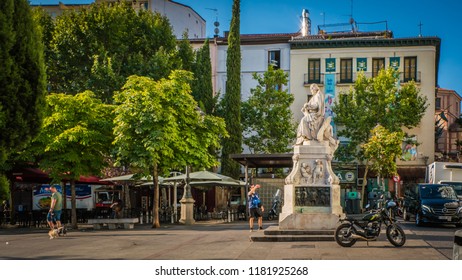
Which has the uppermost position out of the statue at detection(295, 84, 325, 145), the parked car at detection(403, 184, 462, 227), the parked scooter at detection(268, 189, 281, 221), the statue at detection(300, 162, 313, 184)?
the statue at detection(295, 84, 325, 145)

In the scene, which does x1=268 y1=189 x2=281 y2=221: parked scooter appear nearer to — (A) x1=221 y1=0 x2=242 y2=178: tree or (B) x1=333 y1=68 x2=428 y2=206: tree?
(B) x1=333 y1=68 x2=428 y2=206: tree

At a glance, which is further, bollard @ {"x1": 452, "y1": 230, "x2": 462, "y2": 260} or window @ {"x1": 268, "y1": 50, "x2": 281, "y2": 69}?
window @ {"x1": 268, "y1": 50, "x2": 281, "y2": 69}

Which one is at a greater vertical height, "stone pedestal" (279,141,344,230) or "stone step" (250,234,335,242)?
"stone pedestal" (279,141,344,230)

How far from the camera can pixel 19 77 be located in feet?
51.6

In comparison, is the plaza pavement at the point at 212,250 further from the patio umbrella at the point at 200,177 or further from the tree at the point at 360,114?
the tree at the point at 360,114

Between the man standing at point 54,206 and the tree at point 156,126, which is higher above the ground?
the tree at point 156,126

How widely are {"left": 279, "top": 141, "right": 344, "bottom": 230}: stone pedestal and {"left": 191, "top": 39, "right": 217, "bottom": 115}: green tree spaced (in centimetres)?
1929

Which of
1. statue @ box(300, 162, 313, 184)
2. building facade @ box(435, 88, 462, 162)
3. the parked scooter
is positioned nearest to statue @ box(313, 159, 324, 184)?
statue @ box(300, 162, 313, 184)

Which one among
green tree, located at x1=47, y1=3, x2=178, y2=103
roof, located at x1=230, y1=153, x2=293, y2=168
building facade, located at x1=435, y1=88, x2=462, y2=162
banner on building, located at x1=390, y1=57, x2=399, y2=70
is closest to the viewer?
building facade, located at x1=435, y1=88, x2=462, y2=162

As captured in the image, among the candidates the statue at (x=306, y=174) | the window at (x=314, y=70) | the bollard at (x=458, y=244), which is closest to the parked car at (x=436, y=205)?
the statue at (x=306, y=174)

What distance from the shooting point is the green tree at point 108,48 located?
103ft

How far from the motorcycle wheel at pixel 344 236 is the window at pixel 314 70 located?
1102 inches

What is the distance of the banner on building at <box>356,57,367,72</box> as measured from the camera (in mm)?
37531
